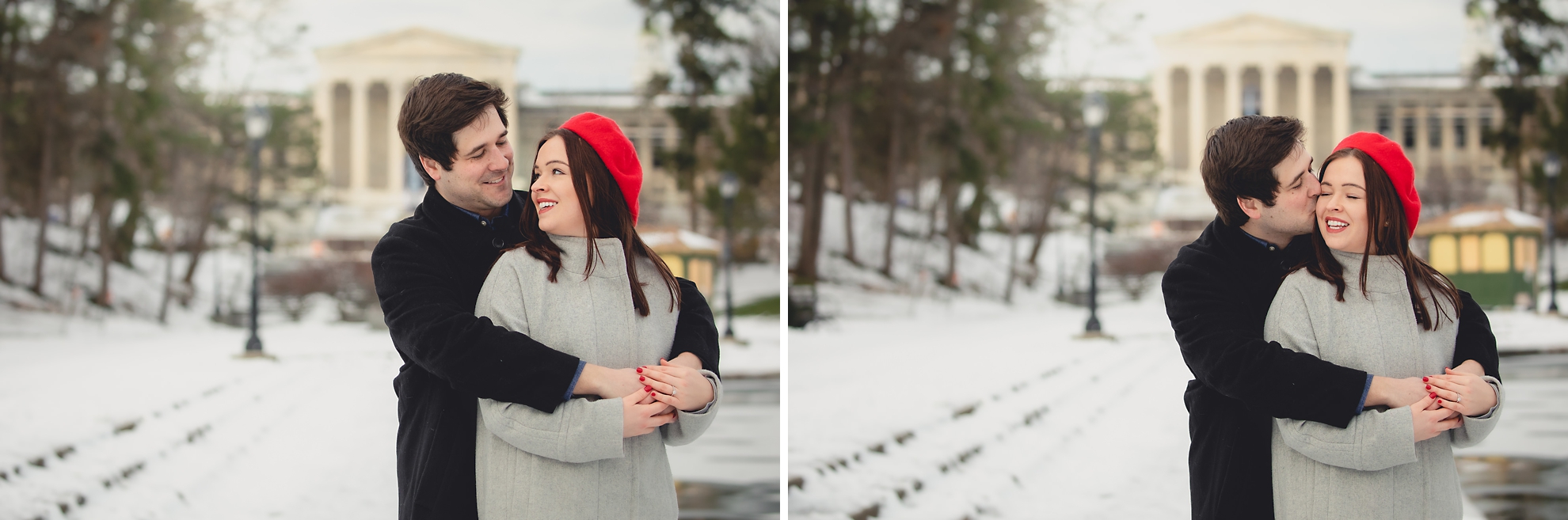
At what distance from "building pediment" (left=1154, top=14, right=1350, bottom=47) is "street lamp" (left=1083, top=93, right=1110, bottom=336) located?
1.48 ft

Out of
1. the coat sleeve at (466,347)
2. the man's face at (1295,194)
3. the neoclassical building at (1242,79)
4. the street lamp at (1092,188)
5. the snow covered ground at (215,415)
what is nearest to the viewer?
the coat sleeve at (466,347)

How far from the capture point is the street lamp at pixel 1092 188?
5.64 meters

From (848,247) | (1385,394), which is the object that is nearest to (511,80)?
(848,247)

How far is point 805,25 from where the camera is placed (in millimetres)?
5875

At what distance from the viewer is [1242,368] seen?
154 cm

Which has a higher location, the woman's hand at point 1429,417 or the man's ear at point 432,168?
the man's ear at point 432,168

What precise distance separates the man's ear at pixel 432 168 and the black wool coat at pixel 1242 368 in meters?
1.13

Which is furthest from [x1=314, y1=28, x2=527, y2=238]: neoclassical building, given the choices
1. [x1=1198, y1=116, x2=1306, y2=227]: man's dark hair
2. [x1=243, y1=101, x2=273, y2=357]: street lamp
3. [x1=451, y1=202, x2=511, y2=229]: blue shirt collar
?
[x1=1198, y1=116, x2=1306, y2=227]: man's dark hair

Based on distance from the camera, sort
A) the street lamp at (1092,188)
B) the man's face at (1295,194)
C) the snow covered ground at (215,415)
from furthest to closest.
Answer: the street lamp at (1092,188) → the snow covered ground at (215,415) → the man's face at (1295,194)

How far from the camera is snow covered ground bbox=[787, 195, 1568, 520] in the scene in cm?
497

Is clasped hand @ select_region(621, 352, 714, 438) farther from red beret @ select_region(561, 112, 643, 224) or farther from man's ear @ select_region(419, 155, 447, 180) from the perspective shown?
man's ear @ select_region(419, 155, 447, 180)

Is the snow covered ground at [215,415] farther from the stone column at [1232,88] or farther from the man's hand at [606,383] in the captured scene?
the man's hand at [606,383]

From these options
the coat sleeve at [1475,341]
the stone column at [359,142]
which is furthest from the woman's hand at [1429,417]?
the stone column at [359,142]

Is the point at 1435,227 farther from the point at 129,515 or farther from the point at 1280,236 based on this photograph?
the point at 129,515
